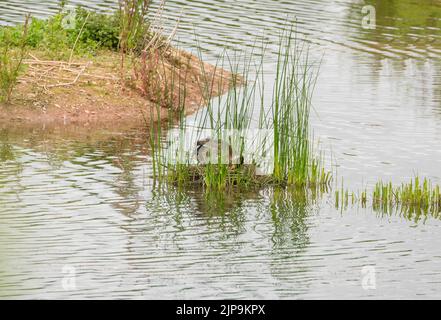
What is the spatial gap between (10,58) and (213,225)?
5.92 m

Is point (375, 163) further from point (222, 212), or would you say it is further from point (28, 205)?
point (28, 205)

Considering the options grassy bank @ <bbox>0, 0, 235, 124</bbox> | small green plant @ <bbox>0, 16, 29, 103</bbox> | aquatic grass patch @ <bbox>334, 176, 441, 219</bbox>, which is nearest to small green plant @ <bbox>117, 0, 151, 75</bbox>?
grassy bank @ <bbox>0, 0, 235, 124</bbox>

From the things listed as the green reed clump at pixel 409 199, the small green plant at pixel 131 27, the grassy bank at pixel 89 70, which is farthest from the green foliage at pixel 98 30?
the green reed clump at pixel 409 199

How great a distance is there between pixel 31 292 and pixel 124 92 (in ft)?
24.9

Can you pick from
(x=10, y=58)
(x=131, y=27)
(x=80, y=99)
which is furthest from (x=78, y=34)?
(x=80, y=99)

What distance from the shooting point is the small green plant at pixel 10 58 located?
48.6ft

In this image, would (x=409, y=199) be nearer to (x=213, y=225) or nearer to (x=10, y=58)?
(x=213, y=225)

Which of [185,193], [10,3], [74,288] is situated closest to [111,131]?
[185,193]

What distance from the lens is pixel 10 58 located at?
622 inches

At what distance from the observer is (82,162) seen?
13156 mm

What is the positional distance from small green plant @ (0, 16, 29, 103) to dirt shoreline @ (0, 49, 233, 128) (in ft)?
0.68

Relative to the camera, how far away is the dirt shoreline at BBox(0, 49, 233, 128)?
597 inches

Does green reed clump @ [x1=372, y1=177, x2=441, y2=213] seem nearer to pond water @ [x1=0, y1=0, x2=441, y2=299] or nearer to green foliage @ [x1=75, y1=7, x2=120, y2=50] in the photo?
pond water @ [x1=0, y1=0, x2=441, y2=299]

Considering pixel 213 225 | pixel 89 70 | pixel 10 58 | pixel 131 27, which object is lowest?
pixel 213 225
